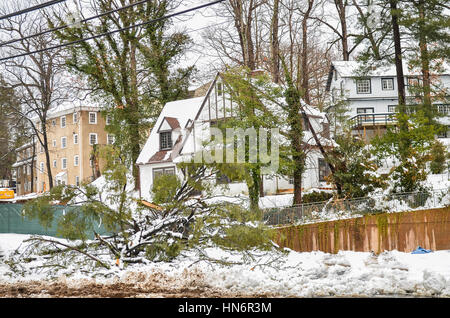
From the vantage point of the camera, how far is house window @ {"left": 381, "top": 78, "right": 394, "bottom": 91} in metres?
38.1

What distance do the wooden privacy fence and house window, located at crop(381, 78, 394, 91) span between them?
2257 cm

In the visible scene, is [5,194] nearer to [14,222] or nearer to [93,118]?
[14,222]

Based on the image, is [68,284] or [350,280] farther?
[68,284]

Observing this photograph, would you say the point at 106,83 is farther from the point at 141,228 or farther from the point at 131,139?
the point at 141,228

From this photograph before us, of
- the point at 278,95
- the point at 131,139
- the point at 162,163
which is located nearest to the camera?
the point at 278,95

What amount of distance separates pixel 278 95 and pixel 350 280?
11339 mm

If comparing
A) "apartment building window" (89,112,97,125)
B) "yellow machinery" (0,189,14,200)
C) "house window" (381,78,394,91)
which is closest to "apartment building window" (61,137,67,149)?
"apartment building window" (89,112,97,125)

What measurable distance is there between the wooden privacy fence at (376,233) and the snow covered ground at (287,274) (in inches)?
96.8

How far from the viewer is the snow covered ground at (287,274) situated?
9773mm

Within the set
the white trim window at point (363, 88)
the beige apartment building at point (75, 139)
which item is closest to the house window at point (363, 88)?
the white trim window at point (363, 88)

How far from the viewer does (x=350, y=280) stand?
10.6 meters

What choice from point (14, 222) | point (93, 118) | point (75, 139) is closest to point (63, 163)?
point (75, 139)

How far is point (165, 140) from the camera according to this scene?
29406 millimetres
